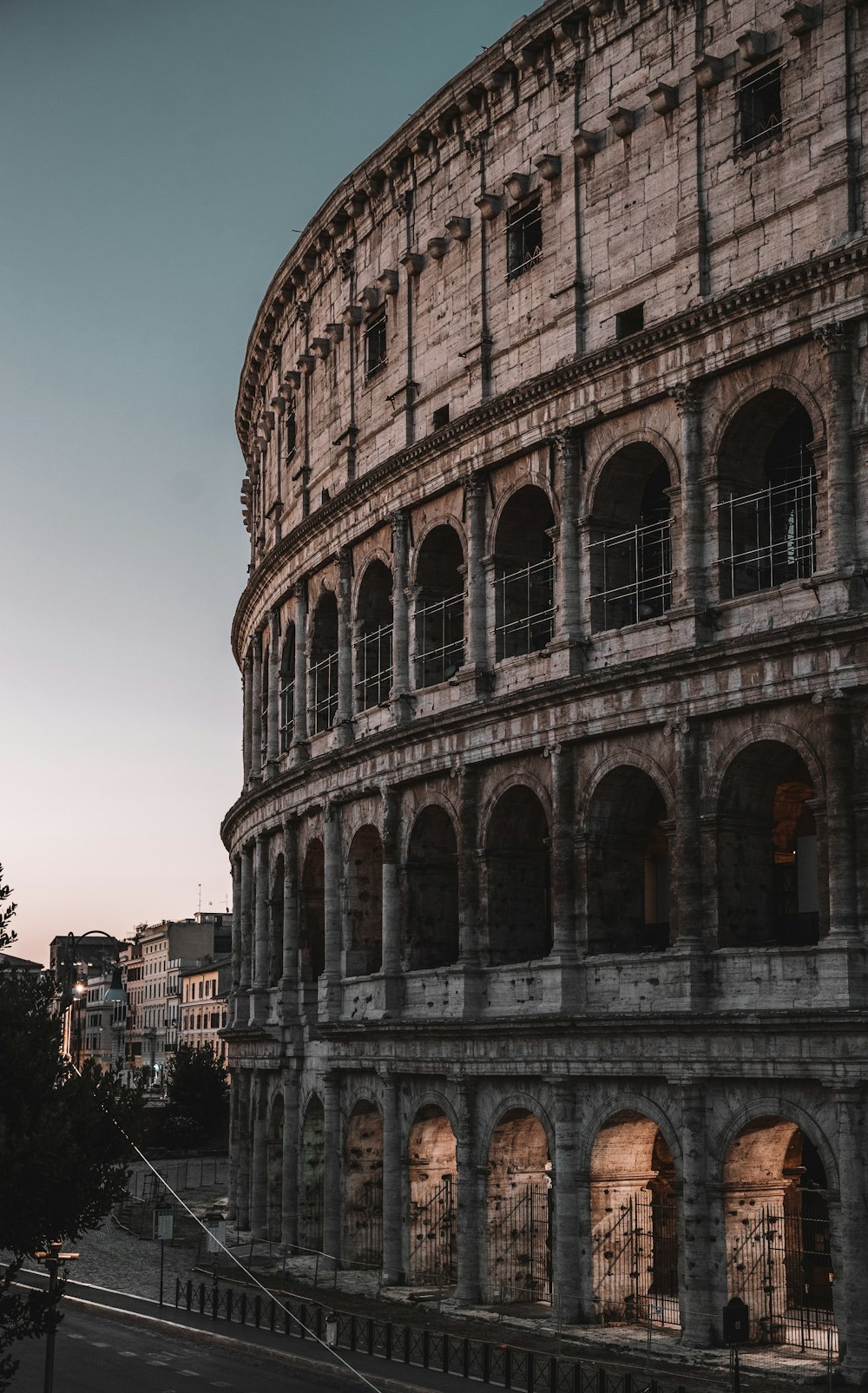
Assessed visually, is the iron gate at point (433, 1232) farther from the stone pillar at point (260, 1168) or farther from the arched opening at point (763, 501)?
the arched opening at point (763, 501)

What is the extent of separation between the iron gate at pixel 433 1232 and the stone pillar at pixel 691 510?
1245 centimetres

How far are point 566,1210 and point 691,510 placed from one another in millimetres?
11150

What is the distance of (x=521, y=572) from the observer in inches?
1291

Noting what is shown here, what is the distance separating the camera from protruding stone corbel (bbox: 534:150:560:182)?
32.1 metres

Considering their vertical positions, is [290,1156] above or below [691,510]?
below

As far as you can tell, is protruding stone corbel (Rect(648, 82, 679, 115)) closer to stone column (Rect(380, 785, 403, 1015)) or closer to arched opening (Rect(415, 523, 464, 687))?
arched opening (Rect(415, 523, 464, 687))

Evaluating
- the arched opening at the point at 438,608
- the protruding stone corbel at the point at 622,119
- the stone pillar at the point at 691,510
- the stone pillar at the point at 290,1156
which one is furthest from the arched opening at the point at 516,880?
the protruding stone corbel at the point at 622,119

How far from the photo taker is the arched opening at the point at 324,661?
1626 inches

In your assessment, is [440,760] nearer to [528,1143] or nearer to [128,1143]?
[528,1143]

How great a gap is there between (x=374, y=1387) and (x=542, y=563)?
1444 cm

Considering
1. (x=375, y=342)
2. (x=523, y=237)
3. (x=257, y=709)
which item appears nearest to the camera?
(x=523, y=237)

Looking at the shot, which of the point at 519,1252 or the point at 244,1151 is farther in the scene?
the point at 244,1151

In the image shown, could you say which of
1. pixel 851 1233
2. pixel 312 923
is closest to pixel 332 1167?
pixel 312 923

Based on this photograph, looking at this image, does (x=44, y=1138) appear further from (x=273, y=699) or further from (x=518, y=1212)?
(x=273, y=699)
